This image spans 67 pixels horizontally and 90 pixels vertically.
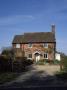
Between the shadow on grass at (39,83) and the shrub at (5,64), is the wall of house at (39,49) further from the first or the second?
the shadow on grass at (39,83)

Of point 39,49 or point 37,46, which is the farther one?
point 37,46

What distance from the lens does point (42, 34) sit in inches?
2741

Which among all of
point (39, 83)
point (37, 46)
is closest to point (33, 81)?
point (39, 83)

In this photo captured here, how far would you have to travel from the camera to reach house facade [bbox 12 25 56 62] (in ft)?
216

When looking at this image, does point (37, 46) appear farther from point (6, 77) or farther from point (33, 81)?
point (33, 81)

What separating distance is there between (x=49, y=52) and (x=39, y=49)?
2545 mm

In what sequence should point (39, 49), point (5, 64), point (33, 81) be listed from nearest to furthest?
point (33, 81), point (5, 64), point (39, 49)

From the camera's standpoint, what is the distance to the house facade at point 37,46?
216 feet

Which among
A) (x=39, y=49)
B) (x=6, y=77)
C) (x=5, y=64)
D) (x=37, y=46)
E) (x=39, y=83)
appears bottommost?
(x=39, y=83)

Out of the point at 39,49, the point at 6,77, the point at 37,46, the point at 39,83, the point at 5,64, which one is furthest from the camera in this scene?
the point at 37,46

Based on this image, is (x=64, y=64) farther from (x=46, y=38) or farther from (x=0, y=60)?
(x=46, y=38)

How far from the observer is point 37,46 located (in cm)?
6725

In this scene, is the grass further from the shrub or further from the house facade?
the house facade

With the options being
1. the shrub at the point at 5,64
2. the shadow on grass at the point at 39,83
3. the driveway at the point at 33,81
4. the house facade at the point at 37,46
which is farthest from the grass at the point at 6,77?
the house facade at the point at 37,46
